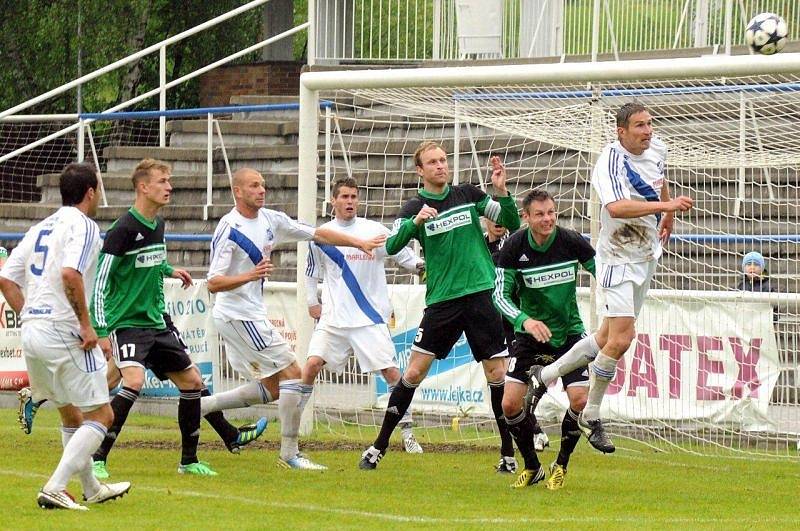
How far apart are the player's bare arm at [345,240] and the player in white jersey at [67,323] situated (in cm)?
248

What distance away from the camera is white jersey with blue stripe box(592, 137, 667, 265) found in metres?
10.8

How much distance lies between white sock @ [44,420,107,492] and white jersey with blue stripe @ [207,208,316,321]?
2.55 meters

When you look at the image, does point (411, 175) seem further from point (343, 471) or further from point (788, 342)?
point (343, 471)

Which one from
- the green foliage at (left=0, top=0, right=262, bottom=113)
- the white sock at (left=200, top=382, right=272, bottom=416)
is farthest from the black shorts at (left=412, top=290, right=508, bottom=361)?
the green foliage at (left=0, top=0, right=262, bottom=113)

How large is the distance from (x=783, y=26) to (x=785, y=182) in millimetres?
4588

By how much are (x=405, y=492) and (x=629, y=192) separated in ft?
8.15

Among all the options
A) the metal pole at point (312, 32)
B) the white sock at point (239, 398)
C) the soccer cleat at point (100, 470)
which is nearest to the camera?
the soccer cleat at point (100, 470)

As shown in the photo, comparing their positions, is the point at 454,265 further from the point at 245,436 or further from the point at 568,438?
the point at 245,436

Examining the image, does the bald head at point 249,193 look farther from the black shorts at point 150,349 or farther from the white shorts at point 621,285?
the white shorts at point 621,285

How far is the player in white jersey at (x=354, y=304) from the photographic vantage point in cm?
1309

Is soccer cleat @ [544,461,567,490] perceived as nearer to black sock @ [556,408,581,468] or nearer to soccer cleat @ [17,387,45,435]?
black sock @ [556,408,581,468]

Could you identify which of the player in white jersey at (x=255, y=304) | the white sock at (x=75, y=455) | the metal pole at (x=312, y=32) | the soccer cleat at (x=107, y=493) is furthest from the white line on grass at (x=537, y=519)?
the metal pole at (x=312, y=32)

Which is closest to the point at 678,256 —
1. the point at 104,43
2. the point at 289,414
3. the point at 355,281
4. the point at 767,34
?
the point at 355,281

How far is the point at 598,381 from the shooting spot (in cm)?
1105
